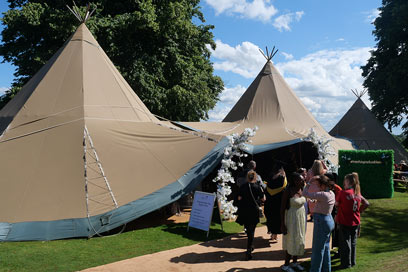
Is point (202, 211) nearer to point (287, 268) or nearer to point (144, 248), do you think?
point (144, 248)

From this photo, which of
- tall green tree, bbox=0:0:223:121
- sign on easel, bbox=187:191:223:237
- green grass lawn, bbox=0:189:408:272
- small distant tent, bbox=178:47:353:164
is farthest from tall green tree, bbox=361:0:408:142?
sign on easel, bbox=187:191:223:237

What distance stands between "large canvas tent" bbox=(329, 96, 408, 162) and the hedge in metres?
5.78

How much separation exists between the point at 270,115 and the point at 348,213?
33.4ft

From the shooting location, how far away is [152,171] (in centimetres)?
884

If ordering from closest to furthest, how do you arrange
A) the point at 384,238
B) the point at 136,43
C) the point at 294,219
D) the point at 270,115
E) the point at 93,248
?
the point at 294,219 → the point at 93,248 → the point at 384,238 → the point at 270,115 → the point at 136,43

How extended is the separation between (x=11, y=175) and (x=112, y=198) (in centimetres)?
244

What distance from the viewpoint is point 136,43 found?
18.8 metres

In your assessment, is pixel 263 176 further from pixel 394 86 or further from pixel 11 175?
pixel 394 86

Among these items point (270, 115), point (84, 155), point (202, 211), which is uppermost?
point (270, 115)

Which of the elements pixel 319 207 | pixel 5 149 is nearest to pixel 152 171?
pixel 5 149

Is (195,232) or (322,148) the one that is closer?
(195,232)

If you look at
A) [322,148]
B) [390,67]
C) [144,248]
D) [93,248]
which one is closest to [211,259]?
[144,248]

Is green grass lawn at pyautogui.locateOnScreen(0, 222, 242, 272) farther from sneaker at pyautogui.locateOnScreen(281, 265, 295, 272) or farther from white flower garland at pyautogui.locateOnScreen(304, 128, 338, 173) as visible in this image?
white flower garland at pyautogui.locateOnScreen(304, 128, 338, 173)

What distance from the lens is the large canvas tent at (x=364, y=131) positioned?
759 inches
